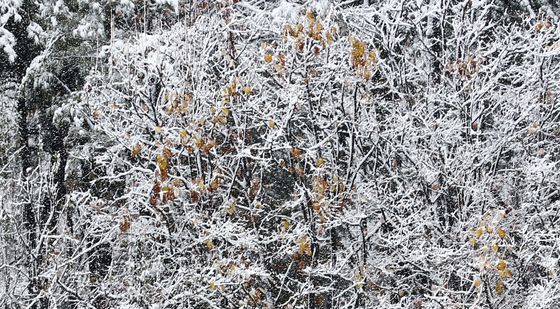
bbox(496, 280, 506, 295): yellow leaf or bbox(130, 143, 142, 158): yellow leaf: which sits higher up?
bbox(130, 143, 142, 158): yellow leaf

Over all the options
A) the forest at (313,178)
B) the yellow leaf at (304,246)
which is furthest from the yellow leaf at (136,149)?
the yellow leaf at (304,246)

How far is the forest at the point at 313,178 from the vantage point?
7.93 m

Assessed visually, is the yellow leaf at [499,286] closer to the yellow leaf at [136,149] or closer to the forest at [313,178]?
the forest at [313,178]

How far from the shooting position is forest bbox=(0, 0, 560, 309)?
312 inches

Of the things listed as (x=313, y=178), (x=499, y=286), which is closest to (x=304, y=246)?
(x=313, y=178)

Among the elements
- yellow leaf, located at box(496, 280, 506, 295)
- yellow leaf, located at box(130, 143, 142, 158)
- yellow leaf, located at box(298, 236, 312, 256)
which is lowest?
yellow leaf, located at box(496, 280, 506, 295)

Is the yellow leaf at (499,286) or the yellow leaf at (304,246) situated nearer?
the yellow leaf at (499,286)

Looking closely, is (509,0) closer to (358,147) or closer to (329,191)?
(358,147)

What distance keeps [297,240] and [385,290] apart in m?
1.47

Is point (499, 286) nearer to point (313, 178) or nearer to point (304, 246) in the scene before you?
point (304, 246)

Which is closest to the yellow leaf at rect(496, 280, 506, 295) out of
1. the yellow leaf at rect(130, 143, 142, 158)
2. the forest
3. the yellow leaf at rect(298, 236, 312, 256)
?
the forest

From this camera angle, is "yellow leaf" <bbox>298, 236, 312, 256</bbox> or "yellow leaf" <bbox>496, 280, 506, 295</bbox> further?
"yellow leaf" <bbox>298, 236, 312, 256</bbox>

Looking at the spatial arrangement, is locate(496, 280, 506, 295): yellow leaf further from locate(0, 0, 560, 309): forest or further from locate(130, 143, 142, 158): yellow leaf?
locate(130, 143, 142, 158): yellow leaf

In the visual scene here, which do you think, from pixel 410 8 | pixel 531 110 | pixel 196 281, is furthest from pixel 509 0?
pixel 196 281
